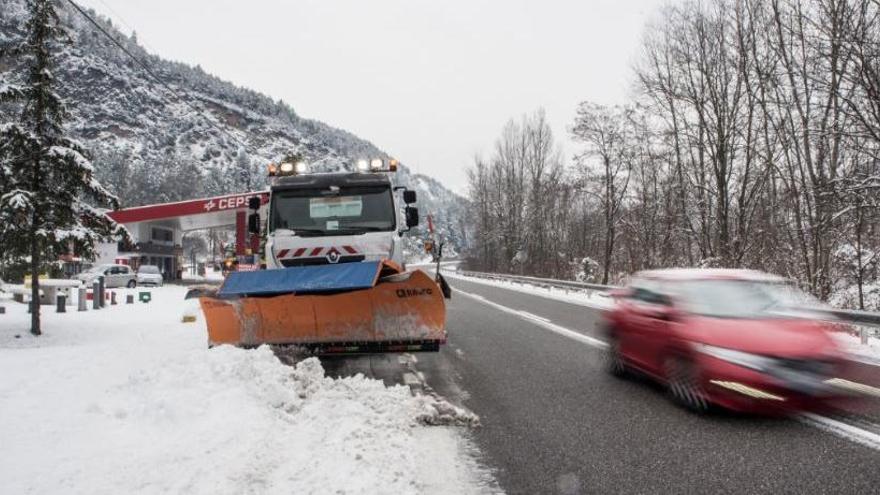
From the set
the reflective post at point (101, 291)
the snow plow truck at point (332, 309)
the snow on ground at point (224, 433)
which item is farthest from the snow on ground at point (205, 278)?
the snow on ground at point (224, 433)

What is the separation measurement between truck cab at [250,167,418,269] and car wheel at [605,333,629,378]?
3.47 m

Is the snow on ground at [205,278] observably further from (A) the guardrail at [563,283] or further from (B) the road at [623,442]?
(B) the road at [623,442]

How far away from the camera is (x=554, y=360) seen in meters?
8.38

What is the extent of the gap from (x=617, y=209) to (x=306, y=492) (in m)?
30.1

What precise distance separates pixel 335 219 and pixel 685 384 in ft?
18.6

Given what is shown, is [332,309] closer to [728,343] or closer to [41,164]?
[728,343]

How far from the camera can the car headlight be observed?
4973 mm

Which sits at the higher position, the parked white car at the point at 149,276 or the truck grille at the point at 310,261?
the truck grille at the point at 310,261

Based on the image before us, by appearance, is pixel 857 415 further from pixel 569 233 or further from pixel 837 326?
pixel 569 233

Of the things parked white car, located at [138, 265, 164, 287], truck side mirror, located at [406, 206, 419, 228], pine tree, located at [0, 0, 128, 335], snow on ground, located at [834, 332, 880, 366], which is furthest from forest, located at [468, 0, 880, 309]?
parked white car, located at [138, 265, 164, 287]

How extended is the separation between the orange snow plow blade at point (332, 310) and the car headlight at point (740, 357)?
298 centimetres

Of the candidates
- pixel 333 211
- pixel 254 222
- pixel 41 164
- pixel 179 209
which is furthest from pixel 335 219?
pixel 179 209

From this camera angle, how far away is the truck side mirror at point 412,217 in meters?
9.52

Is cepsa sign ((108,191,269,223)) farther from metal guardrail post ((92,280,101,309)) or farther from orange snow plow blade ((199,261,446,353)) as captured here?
orange snow plow blade ((199,261,446,353))
